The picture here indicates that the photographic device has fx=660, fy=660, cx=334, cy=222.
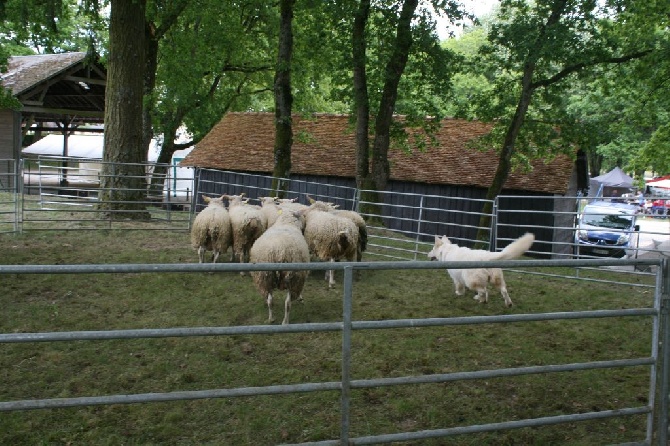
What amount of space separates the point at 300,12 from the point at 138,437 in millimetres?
17677

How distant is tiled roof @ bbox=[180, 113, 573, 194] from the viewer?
22359 millimetres

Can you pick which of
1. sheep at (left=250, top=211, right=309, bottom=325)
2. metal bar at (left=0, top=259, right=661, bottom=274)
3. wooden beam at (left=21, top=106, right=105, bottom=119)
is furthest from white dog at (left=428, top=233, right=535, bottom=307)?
wooden beam at (left=21, top=106, right=105, bottom=119)

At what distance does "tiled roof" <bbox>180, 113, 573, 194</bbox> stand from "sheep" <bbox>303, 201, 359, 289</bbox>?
41.9 ft

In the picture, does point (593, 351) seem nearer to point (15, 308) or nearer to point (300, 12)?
point (15, 308)

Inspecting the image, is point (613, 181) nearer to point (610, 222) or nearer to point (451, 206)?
point (610, 222)

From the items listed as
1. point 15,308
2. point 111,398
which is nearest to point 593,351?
point 111,398

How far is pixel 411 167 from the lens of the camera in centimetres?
2416

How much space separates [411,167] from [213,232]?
49.6ft

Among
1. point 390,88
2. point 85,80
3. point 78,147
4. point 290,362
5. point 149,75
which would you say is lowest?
point 290,362

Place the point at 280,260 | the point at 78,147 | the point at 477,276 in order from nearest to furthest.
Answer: the point at 280,260 < the point at 477,276 < the point at 78,147

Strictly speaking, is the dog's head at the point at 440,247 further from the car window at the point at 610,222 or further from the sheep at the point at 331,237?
the car window at the point at 610,222

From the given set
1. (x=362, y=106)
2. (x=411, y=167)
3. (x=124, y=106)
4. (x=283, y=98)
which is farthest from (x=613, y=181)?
(x=124, y=106)

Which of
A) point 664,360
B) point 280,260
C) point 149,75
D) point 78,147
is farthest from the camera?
point 78,147

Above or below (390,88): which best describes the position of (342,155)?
below
